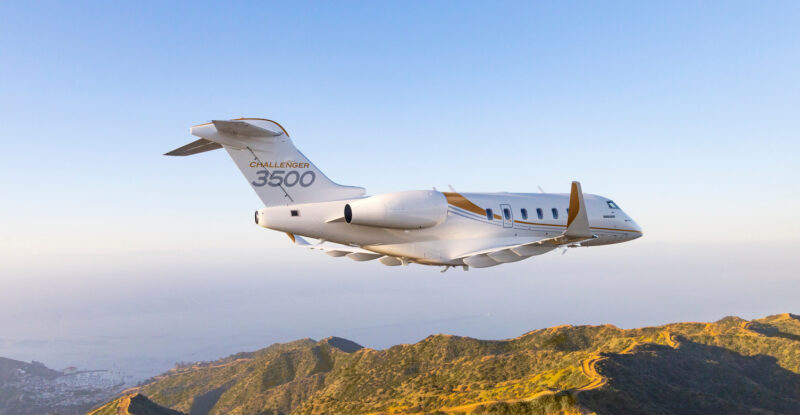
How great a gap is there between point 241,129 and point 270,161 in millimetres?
1674

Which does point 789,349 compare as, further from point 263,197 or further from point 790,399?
point 263,197

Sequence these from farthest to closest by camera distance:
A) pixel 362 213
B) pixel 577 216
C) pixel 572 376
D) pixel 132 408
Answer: pixel 132 408
pixel 572 376
pixel 362 213
pixel 577 216

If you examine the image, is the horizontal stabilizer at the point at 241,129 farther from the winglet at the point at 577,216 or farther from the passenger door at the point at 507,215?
the winglet at the point at 577,216

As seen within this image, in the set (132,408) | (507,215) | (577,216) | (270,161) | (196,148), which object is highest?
(196,148)

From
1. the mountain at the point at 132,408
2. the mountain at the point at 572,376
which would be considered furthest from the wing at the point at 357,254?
the mountain at the point at 132,408

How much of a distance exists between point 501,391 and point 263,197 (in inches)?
690

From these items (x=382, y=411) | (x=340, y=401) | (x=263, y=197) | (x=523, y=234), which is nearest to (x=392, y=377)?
(x=340, y=401)

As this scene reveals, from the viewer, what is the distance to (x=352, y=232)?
747 inches

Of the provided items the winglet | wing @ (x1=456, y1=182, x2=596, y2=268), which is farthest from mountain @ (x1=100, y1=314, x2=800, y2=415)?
the winglet

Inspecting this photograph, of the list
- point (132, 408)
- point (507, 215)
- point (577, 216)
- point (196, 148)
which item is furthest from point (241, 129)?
point (132, 408)

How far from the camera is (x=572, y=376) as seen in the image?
2697 cm

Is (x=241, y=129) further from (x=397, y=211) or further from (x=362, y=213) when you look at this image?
(x=397, y=211)

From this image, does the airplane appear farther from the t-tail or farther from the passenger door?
the passenger door

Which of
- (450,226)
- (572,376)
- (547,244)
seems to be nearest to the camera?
(547,244)
